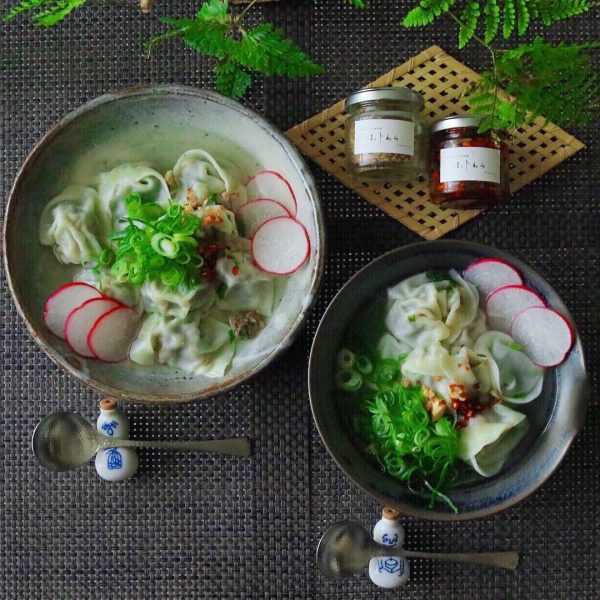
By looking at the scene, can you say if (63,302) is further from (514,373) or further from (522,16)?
(522,16)

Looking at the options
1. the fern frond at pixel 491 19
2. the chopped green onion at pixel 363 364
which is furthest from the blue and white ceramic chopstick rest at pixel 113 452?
the fern frond at pixel 491 19

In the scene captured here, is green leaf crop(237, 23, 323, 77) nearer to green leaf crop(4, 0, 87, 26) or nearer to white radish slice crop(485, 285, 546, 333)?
green leaf crop(4, 0, 87, 26)

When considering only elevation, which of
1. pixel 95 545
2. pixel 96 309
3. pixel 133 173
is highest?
pixel 133 173

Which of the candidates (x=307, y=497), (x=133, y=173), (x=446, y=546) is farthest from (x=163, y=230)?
(x=446, y=546)

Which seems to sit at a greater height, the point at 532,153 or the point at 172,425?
the point at 532,153

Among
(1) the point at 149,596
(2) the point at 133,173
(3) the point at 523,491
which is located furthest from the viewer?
(1) the point at 149,596

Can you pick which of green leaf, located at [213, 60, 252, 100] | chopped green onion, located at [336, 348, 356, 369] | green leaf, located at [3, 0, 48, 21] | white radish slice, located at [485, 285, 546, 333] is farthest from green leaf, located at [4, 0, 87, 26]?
white radish slice, located at [485, 285, 546, 333]

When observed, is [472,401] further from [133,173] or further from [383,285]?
[133,173]

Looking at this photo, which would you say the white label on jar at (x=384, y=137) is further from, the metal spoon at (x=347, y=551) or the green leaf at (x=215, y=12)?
the metal spoon at (x=347, y=551)

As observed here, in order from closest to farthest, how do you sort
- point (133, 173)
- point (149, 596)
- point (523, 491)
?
point (523, 491) < point (133, 173) < point (149, 596)
